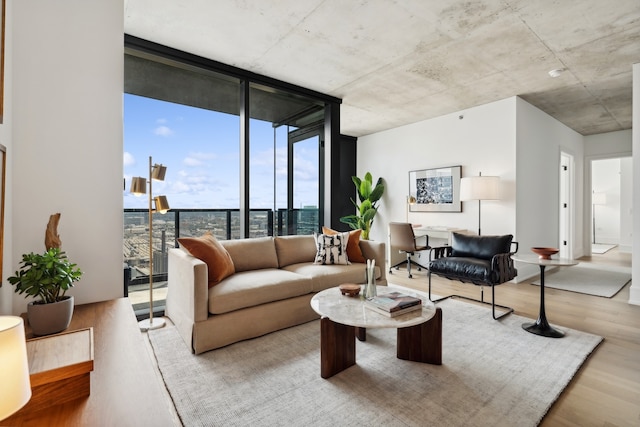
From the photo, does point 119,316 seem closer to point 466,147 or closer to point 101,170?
point 101,170

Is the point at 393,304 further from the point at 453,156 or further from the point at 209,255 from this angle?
the point at 453,156

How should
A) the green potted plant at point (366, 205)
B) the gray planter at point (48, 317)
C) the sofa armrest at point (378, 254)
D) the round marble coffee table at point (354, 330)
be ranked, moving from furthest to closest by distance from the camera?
the green potted plant at point (366, 205)
the sofa armrest at point (378, 254)
the round marble coffee table at point (354, 330)
the gray planter at point (48, 317)

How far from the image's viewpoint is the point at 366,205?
5.88m

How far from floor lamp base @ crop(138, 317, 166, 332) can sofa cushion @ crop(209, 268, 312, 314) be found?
2.43 ft

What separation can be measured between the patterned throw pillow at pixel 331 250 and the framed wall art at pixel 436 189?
2.57 meters

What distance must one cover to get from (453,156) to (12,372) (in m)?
5.43

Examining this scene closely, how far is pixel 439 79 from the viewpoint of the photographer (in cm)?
385

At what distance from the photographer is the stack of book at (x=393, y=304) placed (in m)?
1.91

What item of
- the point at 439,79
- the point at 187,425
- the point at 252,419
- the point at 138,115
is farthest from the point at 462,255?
the point at 138,115

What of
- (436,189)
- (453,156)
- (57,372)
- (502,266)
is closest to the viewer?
(57,372)

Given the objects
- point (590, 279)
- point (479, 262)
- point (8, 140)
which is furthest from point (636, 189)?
point (8, 140)

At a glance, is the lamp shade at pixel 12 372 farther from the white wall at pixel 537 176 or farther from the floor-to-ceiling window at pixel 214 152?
the white wall at pixel 537 176

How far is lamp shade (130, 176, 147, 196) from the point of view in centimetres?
265

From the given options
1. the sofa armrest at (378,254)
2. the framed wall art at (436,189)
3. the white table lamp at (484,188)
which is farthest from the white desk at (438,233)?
the sofa armrest at (378,254)
